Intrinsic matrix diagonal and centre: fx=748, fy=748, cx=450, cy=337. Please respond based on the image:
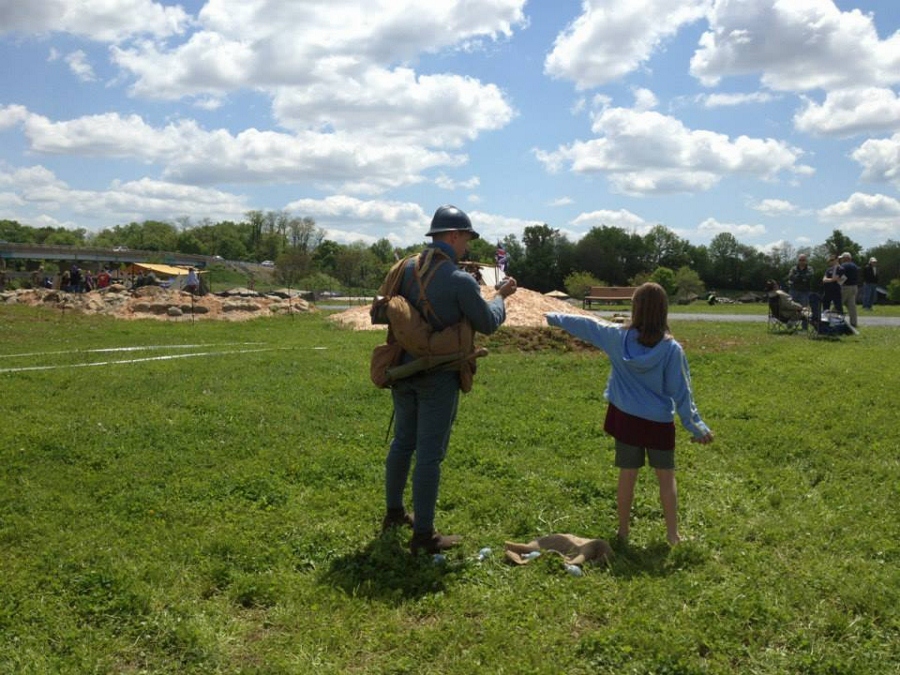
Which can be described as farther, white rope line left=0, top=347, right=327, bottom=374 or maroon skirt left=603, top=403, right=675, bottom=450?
white rope line left=0, top=347, right=327, bottom=374

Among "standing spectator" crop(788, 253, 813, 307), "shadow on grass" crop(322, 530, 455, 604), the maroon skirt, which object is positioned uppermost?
"standing spectator" crop(788, 253, 813, 307)

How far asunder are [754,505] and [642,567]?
5.35ft

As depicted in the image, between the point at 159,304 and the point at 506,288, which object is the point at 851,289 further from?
the point at 159,304

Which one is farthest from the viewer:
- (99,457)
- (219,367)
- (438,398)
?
(219,367)

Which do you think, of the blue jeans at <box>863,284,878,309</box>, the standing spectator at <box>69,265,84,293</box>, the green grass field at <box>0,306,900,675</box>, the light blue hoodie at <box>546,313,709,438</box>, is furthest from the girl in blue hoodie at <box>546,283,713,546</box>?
the standing spectator at <box>69,265,84,293</box>

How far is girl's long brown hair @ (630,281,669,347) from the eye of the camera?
4.60 m

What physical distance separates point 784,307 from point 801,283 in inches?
58.9

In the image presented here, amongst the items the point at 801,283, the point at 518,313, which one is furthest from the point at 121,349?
the point at 801,283

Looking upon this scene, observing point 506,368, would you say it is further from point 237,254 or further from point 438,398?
point 237,254

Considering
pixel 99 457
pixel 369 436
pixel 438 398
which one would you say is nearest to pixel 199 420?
pixel 99 457

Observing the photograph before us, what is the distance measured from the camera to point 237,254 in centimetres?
13875

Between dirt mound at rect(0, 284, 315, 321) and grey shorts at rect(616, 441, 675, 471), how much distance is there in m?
22.2

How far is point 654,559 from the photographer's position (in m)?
4.60

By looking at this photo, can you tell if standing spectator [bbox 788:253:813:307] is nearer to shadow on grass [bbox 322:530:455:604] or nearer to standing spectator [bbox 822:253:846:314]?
standing spectator [bbox 822:253:846:314]
